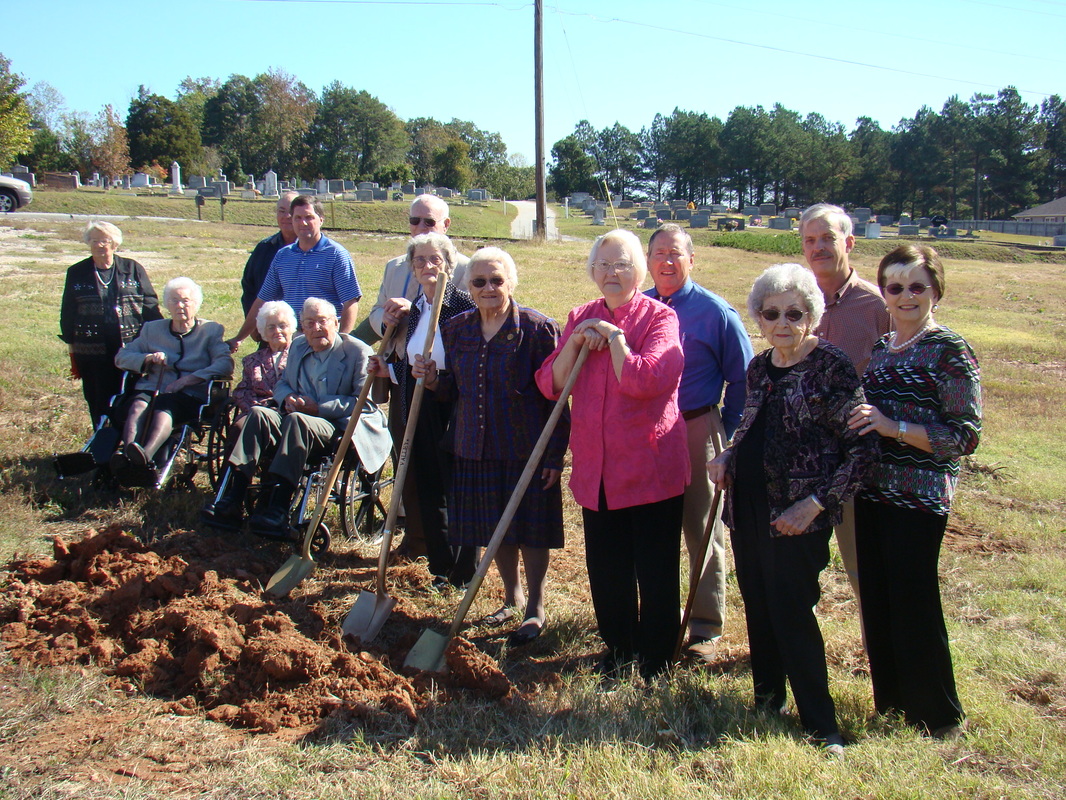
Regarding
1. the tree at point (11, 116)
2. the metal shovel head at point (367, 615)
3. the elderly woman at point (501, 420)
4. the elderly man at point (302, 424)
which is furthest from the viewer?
the tree at point (11, 116)

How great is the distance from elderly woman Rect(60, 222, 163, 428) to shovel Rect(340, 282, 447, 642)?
2.75 metres

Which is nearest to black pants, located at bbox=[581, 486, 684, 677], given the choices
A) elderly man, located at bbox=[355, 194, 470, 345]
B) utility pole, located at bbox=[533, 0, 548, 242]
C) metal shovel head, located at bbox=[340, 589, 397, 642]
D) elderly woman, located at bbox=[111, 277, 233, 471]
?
metal shovel head, located at bbox=[340, 589, 397, 642]

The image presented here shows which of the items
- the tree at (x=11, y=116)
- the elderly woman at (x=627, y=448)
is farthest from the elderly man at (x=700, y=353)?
the tree at (x=11, y=116)

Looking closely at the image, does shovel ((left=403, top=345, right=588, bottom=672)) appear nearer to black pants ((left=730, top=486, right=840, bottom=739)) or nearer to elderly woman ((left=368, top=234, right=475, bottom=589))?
elderly woman ((left=368, top=234, right=475, bottom=589))

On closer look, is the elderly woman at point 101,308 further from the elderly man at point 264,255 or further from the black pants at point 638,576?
the black pants at point 638,576

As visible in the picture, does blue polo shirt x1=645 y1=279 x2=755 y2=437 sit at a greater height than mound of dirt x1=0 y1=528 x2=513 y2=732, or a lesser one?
greater

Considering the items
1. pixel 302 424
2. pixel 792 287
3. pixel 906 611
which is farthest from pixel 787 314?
pixel 302 424

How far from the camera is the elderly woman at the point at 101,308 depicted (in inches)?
227

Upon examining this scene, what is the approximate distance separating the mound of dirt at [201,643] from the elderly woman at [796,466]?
1.16 m

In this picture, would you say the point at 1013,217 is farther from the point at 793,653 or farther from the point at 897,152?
the point at 793,653

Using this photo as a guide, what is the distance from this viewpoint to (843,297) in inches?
140

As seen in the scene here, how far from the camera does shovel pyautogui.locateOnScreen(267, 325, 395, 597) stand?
4250 mm

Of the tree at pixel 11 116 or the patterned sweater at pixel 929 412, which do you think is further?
the tree at pixel 11 116

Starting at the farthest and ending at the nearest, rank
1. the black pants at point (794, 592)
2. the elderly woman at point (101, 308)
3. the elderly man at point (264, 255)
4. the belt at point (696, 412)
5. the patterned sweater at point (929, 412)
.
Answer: the elderly man at point (264, 255)
the elderly woman at point (101, 308)
the belt at point (696, 412)
the black pants at point (794, 592)
the patterned sweater at point (929, 412)
